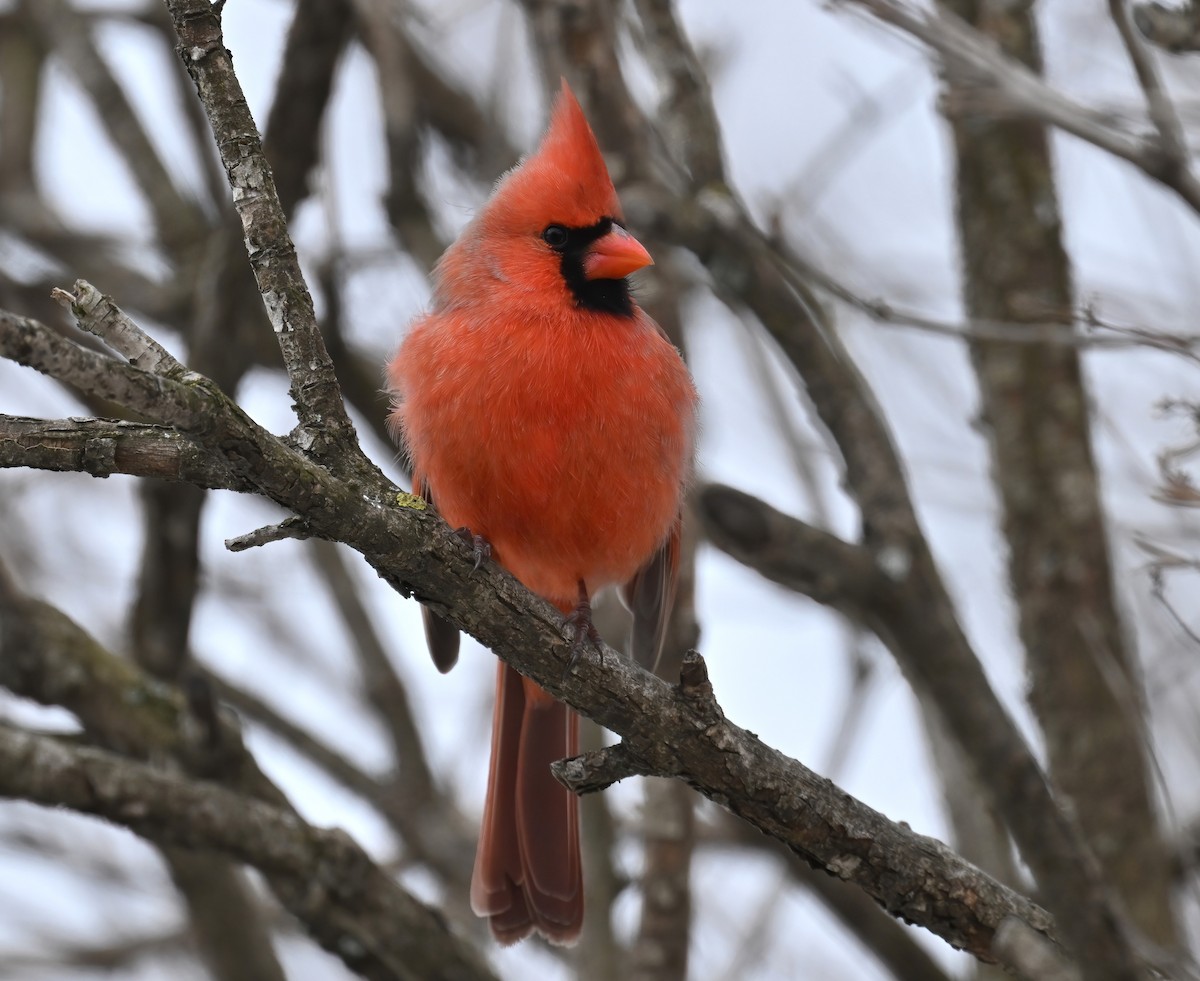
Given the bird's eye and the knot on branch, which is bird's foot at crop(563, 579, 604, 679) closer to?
the knot on branch

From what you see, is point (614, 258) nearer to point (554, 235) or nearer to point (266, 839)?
point (554, 235)

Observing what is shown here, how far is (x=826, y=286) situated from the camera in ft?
9.90

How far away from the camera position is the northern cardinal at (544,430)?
9.34 ft

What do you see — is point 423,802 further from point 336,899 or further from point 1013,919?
point 1013,919

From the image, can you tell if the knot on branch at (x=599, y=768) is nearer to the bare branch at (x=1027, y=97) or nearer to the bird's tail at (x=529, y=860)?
the bird's tail at (x=529, y=860)

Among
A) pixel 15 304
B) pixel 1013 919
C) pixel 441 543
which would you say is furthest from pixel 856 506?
pixel 15 304

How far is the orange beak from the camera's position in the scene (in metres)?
3.13

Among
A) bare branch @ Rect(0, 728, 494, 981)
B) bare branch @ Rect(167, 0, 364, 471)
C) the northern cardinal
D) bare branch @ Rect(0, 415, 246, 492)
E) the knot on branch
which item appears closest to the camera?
bare branch @ Rect(0, 415, 246, 492)

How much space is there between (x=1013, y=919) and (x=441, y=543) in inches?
41.2

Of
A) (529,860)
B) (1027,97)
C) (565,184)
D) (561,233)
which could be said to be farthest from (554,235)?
(529,860)

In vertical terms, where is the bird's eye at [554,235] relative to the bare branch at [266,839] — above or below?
above

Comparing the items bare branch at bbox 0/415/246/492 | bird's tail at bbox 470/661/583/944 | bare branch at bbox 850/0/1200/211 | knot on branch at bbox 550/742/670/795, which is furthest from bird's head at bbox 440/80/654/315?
bare branch at bbox 0/415/246/492

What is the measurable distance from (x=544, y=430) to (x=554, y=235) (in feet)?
1.99

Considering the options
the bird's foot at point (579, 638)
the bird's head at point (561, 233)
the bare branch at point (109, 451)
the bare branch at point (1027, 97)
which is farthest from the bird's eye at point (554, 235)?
the bare branch at point (109, 451)
